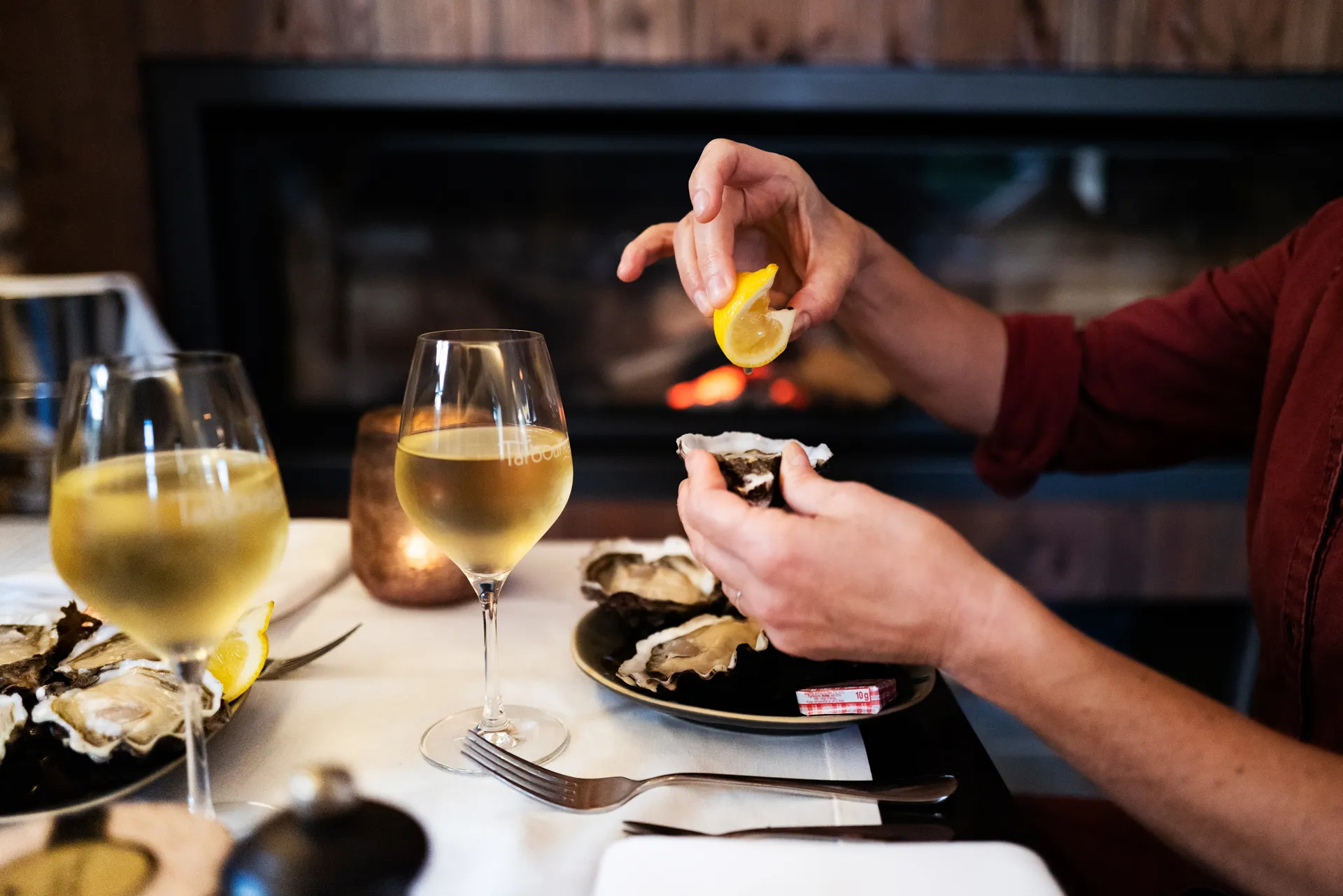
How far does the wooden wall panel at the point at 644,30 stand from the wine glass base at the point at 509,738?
1522 mm

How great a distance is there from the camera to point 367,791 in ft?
1.90

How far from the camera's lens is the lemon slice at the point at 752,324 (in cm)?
72

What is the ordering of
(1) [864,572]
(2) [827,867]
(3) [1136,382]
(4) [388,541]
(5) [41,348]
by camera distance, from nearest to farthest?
(2) [827,867]
(1) [864,572]
(4) [388,541]
(3) [1136,382]
(5) [41,348]

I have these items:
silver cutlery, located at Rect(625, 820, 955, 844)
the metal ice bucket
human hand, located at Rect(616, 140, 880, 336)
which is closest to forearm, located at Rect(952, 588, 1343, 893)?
silver cutlery, located at Rect(625, 820, 955, 844)

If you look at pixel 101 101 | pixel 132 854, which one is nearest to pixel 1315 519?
pixel 132 854

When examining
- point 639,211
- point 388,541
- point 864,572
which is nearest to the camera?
point 864,572

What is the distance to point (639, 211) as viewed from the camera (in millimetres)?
2164

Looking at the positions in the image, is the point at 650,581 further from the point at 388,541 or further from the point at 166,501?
the point at 166,501

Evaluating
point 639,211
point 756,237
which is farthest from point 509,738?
point 639,211

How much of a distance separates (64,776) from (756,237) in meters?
0.70

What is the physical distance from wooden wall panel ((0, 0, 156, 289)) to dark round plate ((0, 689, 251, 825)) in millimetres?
1689

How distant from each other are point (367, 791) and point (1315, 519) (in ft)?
2.36

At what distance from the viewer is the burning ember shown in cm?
220

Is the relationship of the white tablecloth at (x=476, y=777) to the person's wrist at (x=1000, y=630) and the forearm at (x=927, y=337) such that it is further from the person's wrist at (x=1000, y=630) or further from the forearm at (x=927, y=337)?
the forearm at (x=927, y=337)
